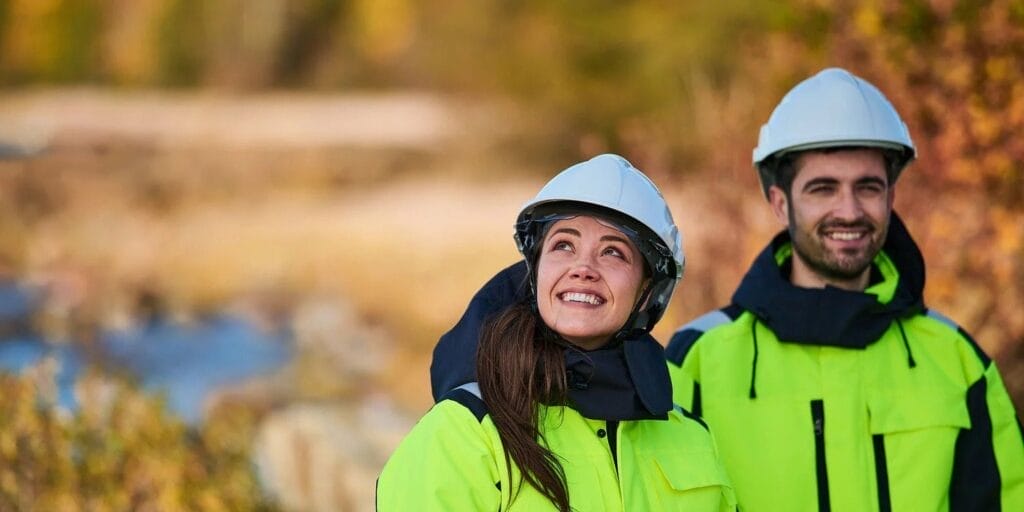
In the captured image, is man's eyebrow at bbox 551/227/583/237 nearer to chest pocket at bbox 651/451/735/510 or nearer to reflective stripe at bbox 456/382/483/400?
reflective stripe at bbox 456/382/483/400

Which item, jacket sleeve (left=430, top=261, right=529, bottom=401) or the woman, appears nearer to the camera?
the woman

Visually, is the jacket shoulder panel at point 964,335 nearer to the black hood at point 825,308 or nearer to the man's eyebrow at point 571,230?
the black hood at point 825,308

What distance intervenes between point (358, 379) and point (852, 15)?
9.70ft

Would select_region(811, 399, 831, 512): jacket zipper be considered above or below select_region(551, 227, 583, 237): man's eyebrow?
below

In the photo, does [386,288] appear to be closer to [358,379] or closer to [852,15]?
[358,379]

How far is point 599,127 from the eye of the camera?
732 centimetres

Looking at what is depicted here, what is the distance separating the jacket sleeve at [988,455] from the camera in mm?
3648

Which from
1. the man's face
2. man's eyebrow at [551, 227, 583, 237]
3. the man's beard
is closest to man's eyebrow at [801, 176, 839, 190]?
the man's face

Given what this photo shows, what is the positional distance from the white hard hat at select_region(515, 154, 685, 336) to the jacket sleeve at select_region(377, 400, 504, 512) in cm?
45

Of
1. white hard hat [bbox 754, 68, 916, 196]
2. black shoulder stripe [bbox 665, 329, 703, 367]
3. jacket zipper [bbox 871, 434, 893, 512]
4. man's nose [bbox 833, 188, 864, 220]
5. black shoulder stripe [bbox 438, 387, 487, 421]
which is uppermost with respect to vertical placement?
white hard hat [bbox 754, 68, 916, 196]

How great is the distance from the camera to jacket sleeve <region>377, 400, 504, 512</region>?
2730 millimetres

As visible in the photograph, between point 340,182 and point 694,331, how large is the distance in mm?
3459

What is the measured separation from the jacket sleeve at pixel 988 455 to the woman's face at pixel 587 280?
1.21 metres

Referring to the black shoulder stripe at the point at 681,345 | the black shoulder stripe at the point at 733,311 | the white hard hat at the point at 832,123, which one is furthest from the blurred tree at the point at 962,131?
the black shoulder stripe at the point at 681,345
